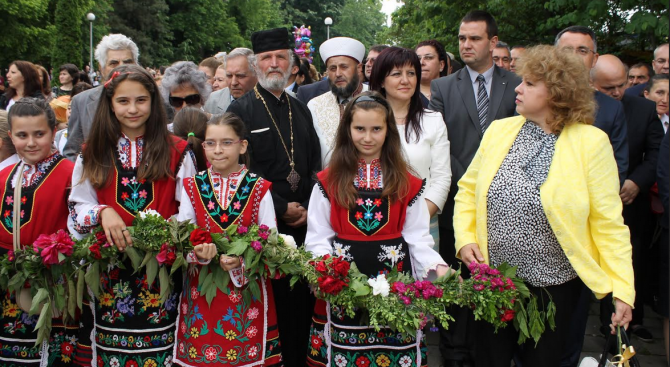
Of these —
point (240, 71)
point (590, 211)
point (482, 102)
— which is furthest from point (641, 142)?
point (240, 71)

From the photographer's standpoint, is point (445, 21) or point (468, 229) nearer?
point (468, 229)

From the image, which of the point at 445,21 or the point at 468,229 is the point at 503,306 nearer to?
the point at 468,229

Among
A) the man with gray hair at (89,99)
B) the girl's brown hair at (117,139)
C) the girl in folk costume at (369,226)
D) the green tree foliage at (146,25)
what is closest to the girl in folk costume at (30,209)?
the girl's brown hair at (117,139)

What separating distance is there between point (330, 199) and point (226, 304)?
3.01ft

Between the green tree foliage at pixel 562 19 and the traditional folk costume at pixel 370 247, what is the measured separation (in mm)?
5832

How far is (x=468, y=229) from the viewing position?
12.4ft

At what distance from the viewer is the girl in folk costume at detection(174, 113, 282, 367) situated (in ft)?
12.5

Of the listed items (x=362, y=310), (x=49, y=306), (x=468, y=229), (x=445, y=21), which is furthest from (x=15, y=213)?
(x=445, y=21)

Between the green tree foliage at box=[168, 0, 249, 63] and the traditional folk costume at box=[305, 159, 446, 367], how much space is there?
4083cm

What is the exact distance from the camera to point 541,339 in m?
3.58

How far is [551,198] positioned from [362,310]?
123cm

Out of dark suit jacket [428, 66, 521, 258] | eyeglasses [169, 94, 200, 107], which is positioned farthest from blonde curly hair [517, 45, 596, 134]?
eyeglasses [169, 94, 200, 107]

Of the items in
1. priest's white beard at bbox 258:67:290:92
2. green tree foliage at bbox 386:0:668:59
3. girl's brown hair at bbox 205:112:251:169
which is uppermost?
green tree foliage at bbox 386:0:668:59

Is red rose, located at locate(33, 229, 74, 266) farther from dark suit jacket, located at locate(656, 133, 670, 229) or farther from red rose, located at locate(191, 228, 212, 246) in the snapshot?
dark suit jacket, located at locate(656, 133, 670, 229)
